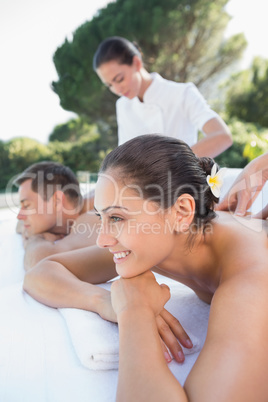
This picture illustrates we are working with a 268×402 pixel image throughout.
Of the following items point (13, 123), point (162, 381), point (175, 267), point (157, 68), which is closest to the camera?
point (162, 381)

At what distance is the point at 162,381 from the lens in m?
0.78

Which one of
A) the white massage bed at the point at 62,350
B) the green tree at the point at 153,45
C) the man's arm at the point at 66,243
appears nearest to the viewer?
the white massage bed at the point at 62,350

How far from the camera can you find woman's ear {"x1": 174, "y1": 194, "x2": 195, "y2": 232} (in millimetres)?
1082

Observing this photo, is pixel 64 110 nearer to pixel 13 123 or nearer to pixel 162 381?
pixel 13 123

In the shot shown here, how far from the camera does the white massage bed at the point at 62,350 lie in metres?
0.91

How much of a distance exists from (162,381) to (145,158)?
22.6 inches

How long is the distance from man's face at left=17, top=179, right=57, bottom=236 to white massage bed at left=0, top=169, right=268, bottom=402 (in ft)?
2.72

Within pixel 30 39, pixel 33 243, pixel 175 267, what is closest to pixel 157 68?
pixel 30 39

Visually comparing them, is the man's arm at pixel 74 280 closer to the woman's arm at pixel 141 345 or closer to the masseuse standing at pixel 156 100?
the woman's arm at pixel 141 345

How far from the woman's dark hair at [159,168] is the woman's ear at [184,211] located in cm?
2

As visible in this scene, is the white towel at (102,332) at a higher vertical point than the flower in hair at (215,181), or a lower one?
lower

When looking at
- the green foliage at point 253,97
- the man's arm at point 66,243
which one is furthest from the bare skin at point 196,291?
the green foliage at point 253,97

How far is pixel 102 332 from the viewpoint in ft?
3.57

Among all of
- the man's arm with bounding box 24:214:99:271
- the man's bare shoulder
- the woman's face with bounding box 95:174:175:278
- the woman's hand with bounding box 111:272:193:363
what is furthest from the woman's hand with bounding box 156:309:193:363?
the man's bare shoulder
